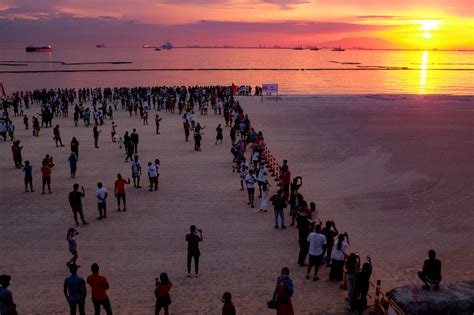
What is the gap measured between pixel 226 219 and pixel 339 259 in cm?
530

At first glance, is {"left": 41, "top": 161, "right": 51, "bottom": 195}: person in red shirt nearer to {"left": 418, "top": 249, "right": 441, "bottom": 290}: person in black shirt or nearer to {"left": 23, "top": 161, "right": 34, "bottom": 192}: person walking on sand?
{"left": 23, "top": 161, "right": 34, "bottom": 192}: person walking on sand

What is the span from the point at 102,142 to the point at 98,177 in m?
8.23

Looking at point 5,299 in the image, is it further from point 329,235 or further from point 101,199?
point 329,235

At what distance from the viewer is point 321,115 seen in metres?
40.1

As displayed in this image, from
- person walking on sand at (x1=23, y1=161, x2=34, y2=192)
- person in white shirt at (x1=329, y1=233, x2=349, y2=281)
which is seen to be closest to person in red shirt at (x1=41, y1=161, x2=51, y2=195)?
person walking on sand at (x1=23, y1=161, x2=34, y2=192)

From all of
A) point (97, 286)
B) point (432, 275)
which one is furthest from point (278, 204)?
point (97, 286)

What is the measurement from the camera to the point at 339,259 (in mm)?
10680

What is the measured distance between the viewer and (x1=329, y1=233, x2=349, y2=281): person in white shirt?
34.9 ft

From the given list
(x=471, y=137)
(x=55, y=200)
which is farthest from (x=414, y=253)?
(x=471, y=137)

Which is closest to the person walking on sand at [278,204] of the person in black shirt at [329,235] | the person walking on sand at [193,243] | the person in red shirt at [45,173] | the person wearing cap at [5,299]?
the person in black shirt at [329,235]

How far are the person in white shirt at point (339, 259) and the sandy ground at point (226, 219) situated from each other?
252mm

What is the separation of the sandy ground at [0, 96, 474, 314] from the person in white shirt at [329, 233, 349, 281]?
0.25 m

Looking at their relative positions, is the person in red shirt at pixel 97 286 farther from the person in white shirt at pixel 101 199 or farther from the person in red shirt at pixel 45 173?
Result: the person in red shirt at pixel 45 173

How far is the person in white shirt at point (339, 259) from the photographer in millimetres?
Answer: 10633
